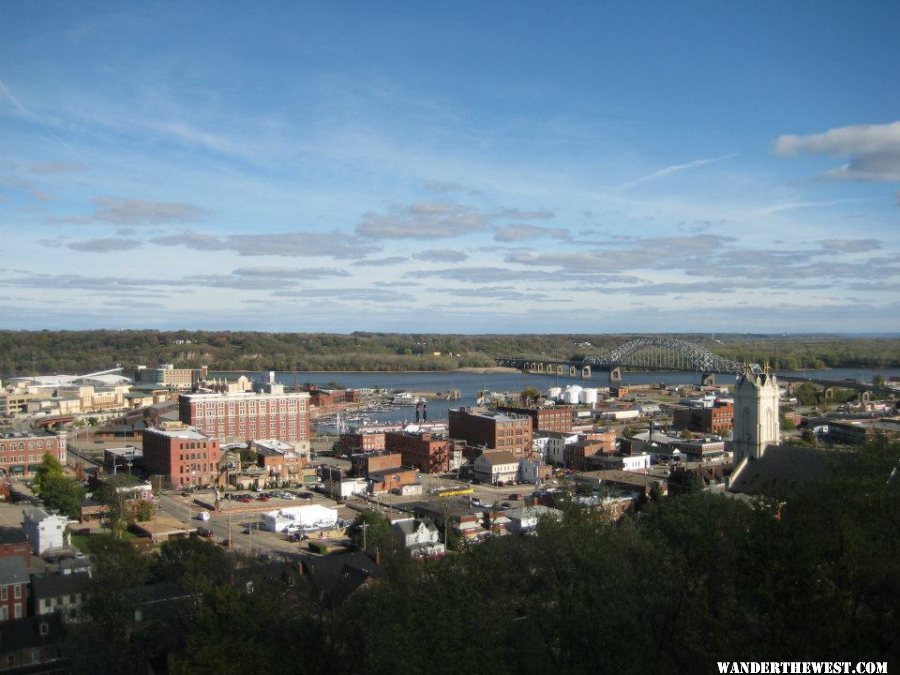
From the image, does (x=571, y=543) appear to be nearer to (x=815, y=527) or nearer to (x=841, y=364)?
(x=815, y=527)

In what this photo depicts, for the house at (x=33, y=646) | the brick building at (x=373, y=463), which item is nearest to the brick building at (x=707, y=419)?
the brick building at (x=373, y=463)

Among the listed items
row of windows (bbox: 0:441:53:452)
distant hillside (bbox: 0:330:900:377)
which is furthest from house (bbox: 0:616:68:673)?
distant hillside (bbox: 0:330:900:377)

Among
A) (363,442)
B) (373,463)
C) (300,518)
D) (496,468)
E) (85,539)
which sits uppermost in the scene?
(363,442)

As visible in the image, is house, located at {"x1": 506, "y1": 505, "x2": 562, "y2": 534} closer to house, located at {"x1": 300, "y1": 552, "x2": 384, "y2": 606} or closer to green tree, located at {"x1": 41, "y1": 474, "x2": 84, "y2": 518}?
house, located at {"x1": 300, "y1": 552, "x2": 384, "y2": 606}

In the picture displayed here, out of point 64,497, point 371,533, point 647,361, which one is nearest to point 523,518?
point 371,533

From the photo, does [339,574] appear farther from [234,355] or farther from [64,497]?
[234,355]

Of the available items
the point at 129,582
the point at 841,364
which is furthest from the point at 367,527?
the point at 841,364

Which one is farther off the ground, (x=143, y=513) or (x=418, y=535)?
(x=418, y=535)
